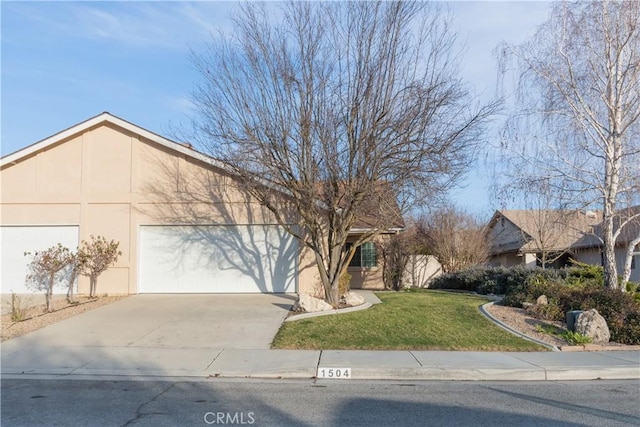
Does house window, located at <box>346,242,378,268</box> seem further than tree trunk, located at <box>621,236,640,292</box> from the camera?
Yes

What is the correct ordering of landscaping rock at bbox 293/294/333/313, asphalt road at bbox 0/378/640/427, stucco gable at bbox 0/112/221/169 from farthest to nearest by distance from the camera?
1. stucco gable at bbox 0/112/221/169
2. landscaping rock at bbox 293/294/333/313
3. asphalt road at bbox 0/378/640/427

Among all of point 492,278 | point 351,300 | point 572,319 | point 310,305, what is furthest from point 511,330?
point 492,278

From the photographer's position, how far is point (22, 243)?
1738cm

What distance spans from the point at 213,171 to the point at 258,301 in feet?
15.6

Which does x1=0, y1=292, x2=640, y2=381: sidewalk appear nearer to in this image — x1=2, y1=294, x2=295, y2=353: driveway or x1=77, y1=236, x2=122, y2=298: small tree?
x1=2, y1=294, x2=295, y2=353: driveway

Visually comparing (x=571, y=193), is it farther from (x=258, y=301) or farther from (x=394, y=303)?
(x=258, y=301)

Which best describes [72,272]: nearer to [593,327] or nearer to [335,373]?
[335,373]

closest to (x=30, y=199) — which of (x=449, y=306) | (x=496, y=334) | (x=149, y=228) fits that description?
(x=149, y=228)

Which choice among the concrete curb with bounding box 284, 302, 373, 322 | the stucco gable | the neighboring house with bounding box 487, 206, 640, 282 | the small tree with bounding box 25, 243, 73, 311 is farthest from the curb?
the small tree with bounding box 25, 243, 73, 311

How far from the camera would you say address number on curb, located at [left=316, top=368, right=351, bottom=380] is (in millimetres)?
8531

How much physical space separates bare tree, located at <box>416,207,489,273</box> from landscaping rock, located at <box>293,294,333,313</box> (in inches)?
541

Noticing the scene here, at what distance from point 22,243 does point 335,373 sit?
538 inches

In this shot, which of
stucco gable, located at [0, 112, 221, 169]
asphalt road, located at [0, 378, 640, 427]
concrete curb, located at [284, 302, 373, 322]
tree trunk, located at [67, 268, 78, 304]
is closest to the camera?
asphalt road, located at [0, 378, 640, 427]

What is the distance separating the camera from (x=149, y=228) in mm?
17516
